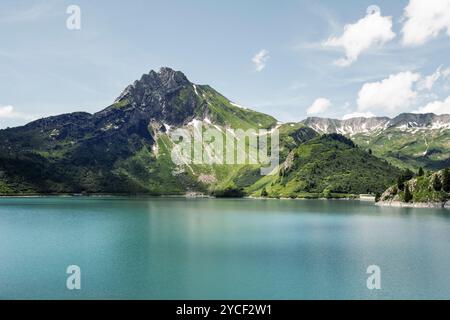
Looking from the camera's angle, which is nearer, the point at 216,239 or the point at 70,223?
the point at 216,239

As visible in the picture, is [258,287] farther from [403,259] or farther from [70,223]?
[70,223]

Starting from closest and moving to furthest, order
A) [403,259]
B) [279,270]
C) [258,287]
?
[258,287] → [279,270] → [403,259]

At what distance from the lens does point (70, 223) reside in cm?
14038

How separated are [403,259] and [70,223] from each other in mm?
107834

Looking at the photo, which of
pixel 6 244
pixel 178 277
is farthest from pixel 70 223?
pixel 178 277

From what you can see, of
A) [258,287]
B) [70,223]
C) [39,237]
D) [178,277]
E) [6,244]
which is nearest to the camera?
[258,287]

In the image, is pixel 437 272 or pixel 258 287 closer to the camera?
pixel 258 287
